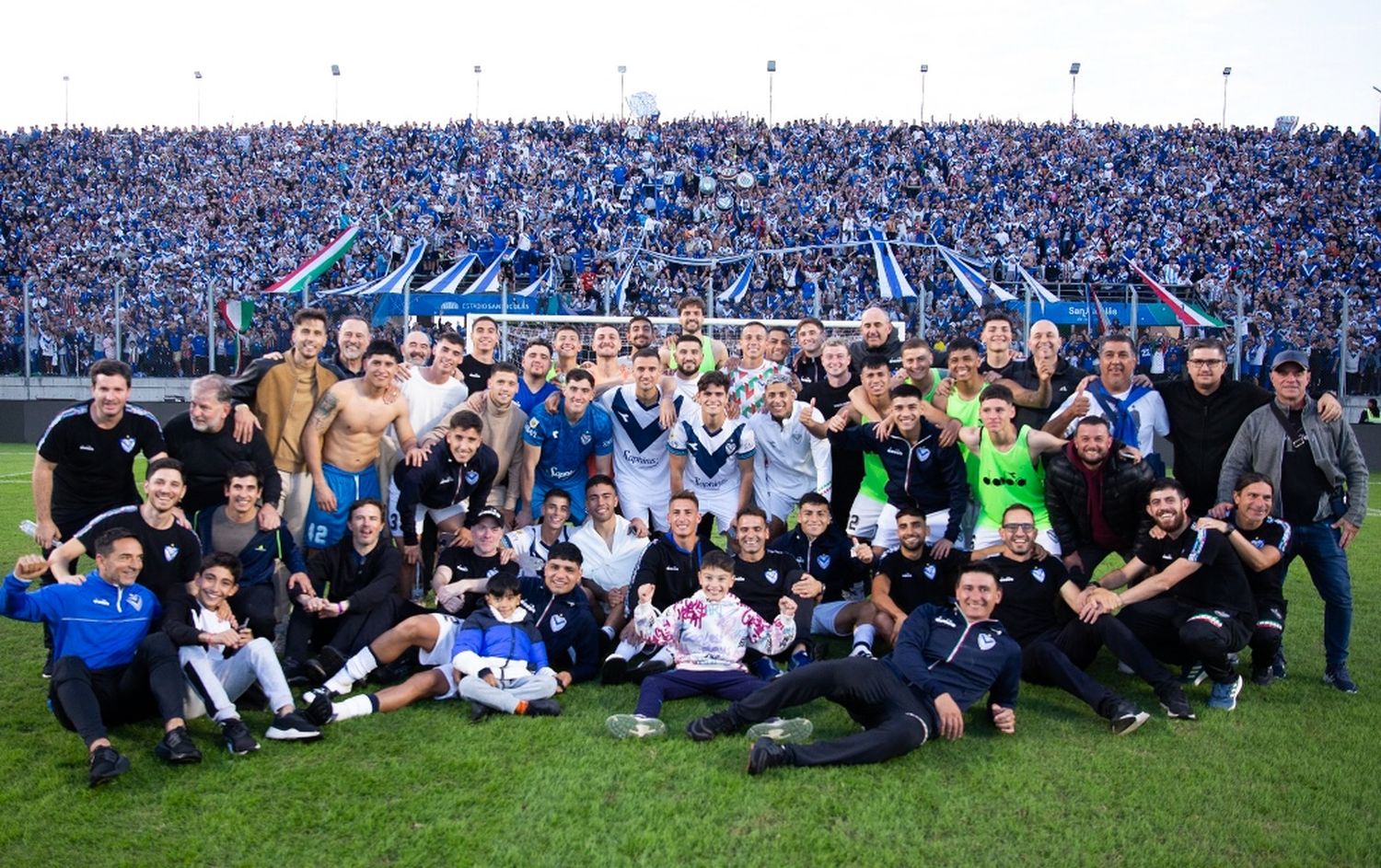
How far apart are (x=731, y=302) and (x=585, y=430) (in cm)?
1878

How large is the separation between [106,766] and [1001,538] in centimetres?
487

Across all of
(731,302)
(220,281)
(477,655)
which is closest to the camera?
(477,655)

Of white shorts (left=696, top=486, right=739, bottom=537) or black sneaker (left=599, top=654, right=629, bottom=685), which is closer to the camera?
black sneaker (left=599, top=654, right=629, bottom=685)

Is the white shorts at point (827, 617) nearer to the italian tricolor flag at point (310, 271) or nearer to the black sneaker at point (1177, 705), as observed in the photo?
the black sneaker at point (1177, 705)

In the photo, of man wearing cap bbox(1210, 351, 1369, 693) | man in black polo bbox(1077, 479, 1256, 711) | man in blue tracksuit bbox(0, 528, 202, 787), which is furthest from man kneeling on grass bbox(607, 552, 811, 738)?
man wearing cap bbox(1210, 351, 1369, 693)


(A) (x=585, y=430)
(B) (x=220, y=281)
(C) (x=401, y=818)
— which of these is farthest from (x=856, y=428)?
(B) (x=220, y=281)

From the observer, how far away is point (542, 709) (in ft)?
18.8

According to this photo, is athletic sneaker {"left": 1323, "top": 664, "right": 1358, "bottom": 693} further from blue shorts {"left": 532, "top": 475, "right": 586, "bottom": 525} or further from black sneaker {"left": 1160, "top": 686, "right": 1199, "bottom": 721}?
blue shorts {"left": 532, "top": 475, "right": 586, "bottom": 525}

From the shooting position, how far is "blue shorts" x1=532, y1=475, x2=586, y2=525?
7730 millimetres

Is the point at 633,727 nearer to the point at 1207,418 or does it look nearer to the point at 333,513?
the point at 333,513

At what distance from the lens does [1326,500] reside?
6.48 metres

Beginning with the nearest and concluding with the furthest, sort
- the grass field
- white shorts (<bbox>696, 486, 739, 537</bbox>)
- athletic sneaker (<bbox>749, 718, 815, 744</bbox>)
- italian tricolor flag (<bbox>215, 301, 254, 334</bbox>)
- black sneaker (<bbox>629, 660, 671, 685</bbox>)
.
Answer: the grass field, athletic sneaker (<bbox>749, 718, 815, 744</bbox>), black sneaker (<bbox>629, 660, 671, 685</bbox>), white shorts (<bbox>696, 486, 739, 537</bbox>), italian tricolor flag (<bbox>215, 301, 254, 334</bbox>)

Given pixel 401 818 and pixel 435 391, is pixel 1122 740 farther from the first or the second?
pixel 435 391

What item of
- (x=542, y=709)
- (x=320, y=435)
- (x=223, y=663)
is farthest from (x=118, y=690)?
(x=320, y=435)
